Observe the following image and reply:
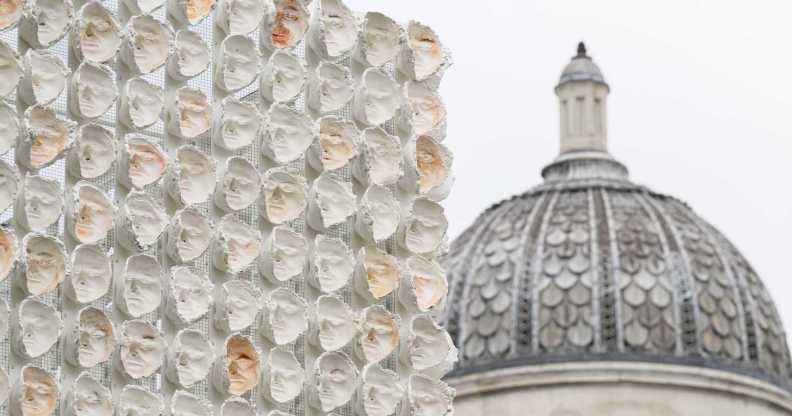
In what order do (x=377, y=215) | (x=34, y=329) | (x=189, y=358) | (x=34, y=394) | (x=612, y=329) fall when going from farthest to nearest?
(x=612, y=329)
(x=377, y=215)
(x=189, y=358)
(x=34, y=329)
(x=34, y=394)

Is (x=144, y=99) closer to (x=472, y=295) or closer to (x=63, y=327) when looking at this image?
(x=63, y=327)

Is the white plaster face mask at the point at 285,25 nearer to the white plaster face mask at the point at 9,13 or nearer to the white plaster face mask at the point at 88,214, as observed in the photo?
the white plaster face mask at the point at 88,214

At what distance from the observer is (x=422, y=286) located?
27.8 metres

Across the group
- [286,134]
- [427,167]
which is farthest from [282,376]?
[427,167]

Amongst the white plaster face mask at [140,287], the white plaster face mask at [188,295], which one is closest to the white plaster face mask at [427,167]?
the white plaster face mask at [188,295]

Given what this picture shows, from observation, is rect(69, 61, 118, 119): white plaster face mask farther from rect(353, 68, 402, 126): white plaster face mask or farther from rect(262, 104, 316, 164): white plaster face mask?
rect(353, 68, 402, 126): white plaster face mask

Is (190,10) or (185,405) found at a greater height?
(190,10)

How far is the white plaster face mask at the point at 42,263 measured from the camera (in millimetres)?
24312

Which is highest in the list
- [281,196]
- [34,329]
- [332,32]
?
[332,32]

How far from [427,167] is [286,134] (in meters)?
1.92

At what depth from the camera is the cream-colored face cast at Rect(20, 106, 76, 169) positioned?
24.6m

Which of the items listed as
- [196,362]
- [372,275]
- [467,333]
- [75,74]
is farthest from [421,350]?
[467,333]

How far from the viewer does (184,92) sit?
2617cm

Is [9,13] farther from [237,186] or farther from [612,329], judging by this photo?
[612,329]
